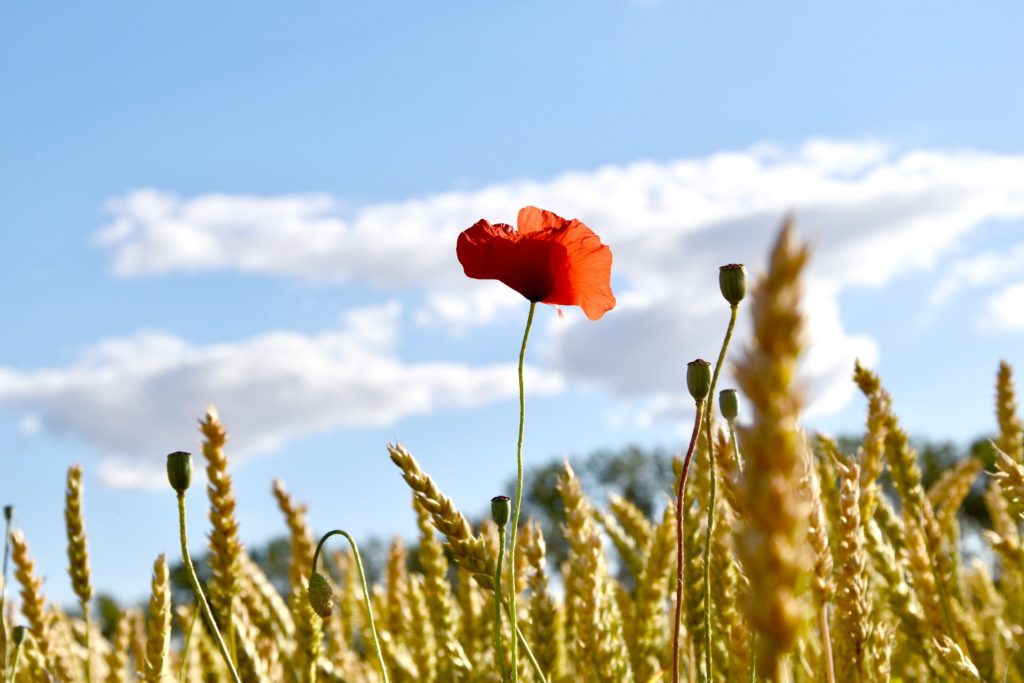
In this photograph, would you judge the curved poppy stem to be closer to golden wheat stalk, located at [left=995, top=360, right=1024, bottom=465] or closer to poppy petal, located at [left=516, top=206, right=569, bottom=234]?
poppy petal, located at [left=516, top=206, right=569, bottom=234]

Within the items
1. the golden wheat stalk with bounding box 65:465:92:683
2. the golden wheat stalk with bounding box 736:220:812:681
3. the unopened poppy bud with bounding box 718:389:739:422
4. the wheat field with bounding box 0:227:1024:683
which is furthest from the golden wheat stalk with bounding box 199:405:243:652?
the golden wheat stalk with bounding box 736:220:812:681

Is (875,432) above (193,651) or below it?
above

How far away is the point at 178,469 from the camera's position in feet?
5.51

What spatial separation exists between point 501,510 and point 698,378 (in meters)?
0.40

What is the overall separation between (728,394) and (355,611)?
2891 millimetres

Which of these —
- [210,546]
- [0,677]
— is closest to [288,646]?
[0,677]

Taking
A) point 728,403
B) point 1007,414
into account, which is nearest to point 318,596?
point 728,403

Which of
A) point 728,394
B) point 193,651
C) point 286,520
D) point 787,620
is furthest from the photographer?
point 286,520

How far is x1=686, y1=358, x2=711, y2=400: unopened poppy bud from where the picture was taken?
163 cm

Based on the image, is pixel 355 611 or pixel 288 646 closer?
pixel 288 646

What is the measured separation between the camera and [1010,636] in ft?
11.0

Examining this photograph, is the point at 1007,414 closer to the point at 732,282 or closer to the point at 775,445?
the point at 732,282

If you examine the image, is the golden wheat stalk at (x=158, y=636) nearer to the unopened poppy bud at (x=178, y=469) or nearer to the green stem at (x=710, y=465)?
the unopened poppy bud at (x=178, y=469)

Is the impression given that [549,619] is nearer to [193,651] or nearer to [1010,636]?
[193,651]
